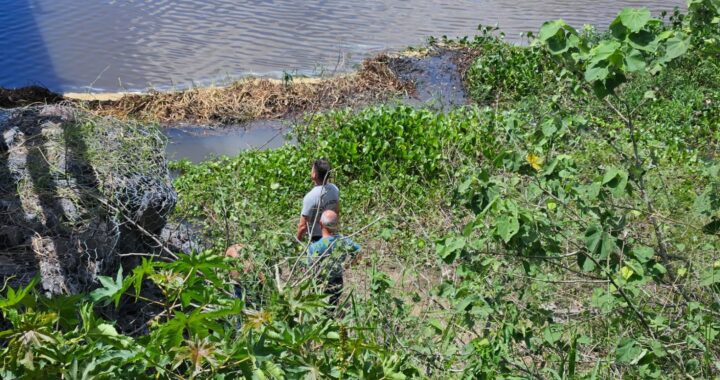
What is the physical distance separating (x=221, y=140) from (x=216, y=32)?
4925 millimetres

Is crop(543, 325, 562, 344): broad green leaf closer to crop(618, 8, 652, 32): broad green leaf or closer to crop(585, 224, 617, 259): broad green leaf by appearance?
crop(585, 224, 617, 259): broad green leaf

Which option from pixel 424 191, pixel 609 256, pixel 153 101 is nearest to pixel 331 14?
pixel 153 101

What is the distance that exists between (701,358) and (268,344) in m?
2.21

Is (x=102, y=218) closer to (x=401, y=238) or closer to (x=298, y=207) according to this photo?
(x=401, y=238)

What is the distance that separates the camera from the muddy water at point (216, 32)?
44.7 ft

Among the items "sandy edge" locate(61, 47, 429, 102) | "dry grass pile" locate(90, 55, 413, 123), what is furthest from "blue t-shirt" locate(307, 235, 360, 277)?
"sandy edge" locate(61, 47, 429, 102)

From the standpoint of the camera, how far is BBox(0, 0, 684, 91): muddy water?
13609 millimetres

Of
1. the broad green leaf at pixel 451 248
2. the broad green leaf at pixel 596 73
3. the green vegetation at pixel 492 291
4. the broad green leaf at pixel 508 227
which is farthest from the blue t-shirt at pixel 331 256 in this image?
the broad green leaf at pixel 596 73

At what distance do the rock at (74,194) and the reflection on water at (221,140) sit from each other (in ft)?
Answer: 14.0

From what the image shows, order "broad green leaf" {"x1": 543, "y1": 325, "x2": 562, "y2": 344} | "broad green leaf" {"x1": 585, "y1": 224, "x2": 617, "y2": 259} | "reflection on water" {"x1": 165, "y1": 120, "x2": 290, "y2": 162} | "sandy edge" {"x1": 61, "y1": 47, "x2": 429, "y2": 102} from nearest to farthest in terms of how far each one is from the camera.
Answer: "broad green leaf" {"x1": 585, "y1": 224, "x2": 617, "y2": 259} < "broad green leaf" {"x1": 543, "y1": 325, "x2": 562, "y2": 344} < "reflection on water" {"x1": 165, "y1": 120, "x2": 290, "y2": 162} < "sandy edge" {"x1": 61, "y1": 47, "x2": 429, "y2": 102}

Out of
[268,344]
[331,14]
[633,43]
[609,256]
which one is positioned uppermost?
[633,43]

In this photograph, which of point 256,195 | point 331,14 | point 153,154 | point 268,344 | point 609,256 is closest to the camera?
point 268,344

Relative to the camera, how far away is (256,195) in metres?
→ 8.19

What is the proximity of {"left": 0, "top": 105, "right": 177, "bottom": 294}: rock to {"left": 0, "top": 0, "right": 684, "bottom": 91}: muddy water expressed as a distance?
6.80m
